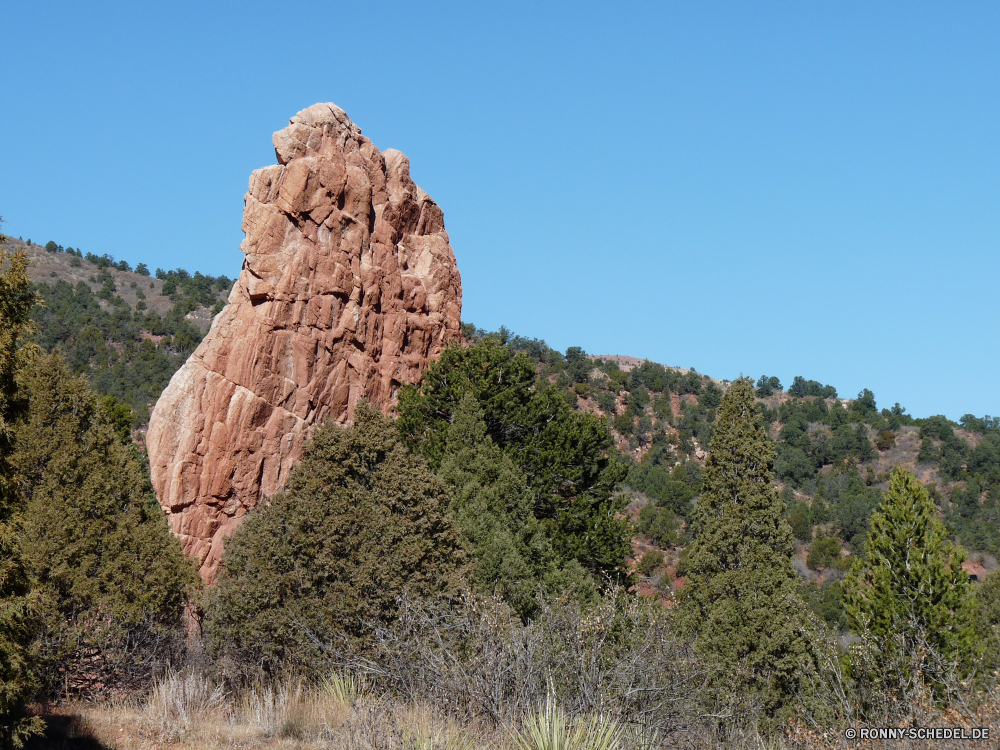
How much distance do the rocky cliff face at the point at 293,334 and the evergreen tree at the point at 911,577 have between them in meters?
12.4

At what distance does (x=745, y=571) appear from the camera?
1852cm

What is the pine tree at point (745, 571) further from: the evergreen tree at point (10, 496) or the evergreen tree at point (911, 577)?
the evergreen tree at point (10, 496)

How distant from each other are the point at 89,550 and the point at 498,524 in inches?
284

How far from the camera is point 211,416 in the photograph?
2191 centimetres

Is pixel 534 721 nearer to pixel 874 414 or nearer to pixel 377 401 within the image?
pixel 377 401

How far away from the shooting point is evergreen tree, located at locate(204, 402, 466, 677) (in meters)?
13.2

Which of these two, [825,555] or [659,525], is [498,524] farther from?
[825,555]

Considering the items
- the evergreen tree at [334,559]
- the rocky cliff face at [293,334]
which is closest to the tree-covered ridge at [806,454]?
the rocky cliff face at [293,334]

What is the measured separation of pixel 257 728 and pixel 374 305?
15620 millimetres

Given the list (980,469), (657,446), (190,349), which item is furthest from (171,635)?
(980,469)

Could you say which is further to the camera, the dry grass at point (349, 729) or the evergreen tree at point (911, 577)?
the evergreen tree at point (911, 577)

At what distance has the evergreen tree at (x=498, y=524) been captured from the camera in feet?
54.9

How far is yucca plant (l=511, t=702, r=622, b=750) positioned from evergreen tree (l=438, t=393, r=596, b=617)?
8237mm

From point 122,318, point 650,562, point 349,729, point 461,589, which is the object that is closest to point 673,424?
point 650,562
